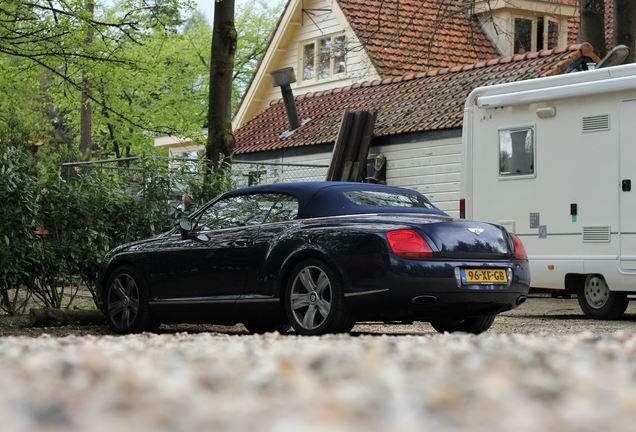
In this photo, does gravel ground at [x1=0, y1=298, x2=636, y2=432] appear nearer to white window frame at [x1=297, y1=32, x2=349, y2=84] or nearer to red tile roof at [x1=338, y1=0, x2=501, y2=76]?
red tile roof at [x1=338, y1=0, x2=501, y2=76]

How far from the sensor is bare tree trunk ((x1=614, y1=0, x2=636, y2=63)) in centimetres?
1858

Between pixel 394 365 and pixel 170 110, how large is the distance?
3791 cm

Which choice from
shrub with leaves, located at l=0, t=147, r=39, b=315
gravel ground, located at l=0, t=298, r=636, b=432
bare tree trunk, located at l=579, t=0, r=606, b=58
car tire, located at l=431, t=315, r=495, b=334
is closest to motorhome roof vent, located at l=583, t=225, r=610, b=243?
car tire, located at l=431, t=315, r=495, b=334

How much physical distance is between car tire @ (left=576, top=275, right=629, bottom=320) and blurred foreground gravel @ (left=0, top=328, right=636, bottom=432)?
7.52m

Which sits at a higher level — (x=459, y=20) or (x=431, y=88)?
(x=459, y=20)

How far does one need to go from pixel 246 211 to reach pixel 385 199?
1273mm

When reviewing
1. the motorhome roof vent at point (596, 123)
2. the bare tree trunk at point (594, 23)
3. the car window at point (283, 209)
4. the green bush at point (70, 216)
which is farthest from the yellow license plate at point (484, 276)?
the bare tree trunk at point (594, 23)

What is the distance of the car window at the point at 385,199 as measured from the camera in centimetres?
916

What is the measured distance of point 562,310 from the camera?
14719 mm

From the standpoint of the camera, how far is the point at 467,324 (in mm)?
9719

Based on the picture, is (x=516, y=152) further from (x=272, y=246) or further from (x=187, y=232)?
(x=272, y=246)

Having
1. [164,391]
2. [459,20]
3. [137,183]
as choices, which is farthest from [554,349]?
[459,20]

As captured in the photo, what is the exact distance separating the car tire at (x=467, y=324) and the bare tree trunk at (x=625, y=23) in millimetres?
10400

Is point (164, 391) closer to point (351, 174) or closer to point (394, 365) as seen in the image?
point (394, 365)
